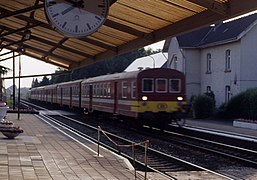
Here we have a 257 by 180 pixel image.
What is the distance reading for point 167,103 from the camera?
81.1ft

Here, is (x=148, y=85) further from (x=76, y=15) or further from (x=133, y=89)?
(x=76, y=15)

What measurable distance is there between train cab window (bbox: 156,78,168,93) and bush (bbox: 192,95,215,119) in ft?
52.0

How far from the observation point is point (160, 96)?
81.3 feet

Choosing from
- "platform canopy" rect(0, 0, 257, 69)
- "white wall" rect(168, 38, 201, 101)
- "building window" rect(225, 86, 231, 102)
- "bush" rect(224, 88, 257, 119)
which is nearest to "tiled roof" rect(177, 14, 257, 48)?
"white wall" rect(168, 38, 201, 101)

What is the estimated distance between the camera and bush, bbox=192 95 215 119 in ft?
133

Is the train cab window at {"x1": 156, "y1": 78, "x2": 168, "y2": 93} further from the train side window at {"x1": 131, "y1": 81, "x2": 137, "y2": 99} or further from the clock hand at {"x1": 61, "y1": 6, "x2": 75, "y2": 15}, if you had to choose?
the clock hand at {"x1": 61, "y1": 6, "x2": 75, "y2": 15}

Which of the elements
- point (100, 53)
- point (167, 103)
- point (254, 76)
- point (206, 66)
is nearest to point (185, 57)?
point (206, 66)

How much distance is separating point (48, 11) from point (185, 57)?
4187 centimetres

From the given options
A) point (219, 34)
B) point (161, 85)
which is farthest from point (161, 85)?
point (219, 34)

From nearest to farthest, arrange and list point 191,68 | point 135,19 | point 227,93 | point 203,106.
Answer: point 135,19, point 203,106, point 227,93, point 191,68

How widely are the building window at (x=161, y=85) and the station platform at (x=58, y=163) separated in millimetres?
9550

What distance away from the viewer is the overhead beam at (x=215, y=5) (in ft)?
31.7

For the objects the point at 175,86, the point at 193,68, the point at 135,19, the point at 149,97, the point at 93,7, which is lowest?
the point at 149,97

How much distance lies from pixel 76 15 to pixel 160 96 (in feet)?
57.0
